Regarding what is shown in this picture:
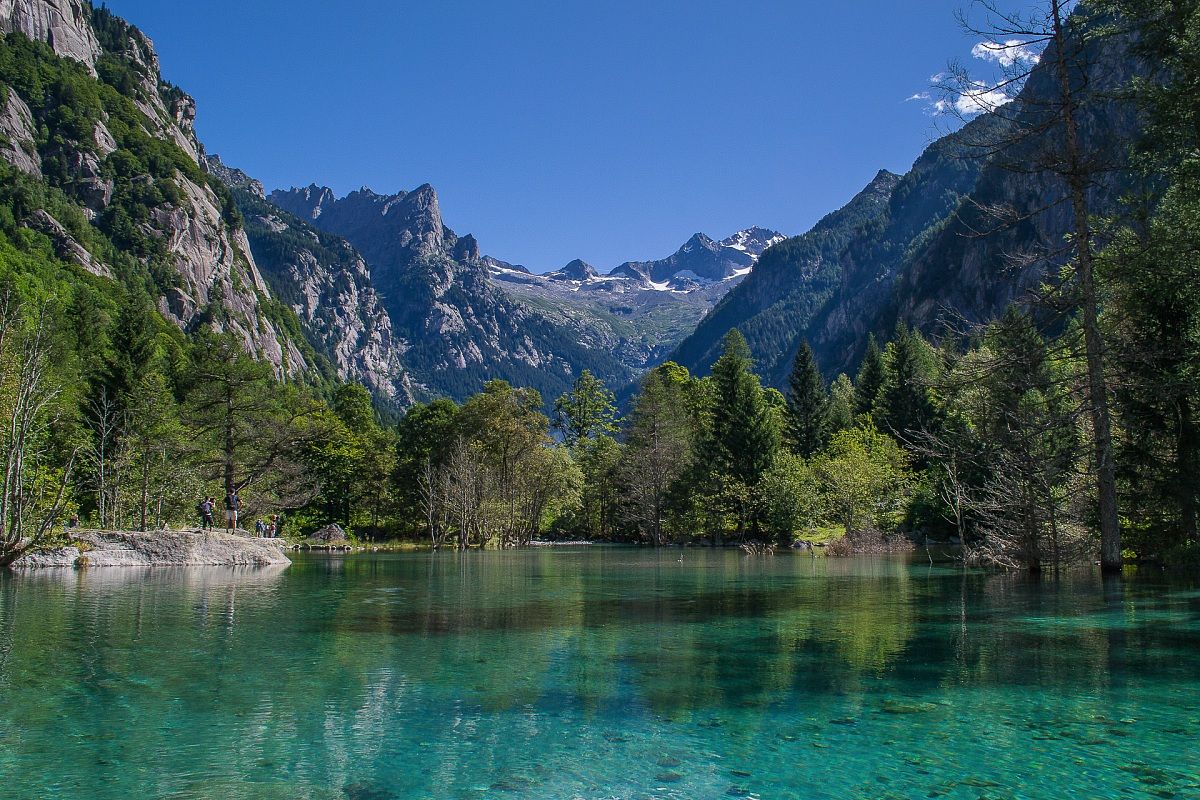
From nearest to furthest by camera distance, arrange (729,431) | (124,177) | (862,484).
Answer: (862,484), (729,431), (124,177)

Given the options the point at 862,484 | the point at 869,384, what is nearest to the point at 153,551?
the point at 862,484

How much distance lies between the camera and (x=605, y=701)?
7.19 m

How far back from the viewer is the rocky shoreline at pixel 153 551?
24.2m

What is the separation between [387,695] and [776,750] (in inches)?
146

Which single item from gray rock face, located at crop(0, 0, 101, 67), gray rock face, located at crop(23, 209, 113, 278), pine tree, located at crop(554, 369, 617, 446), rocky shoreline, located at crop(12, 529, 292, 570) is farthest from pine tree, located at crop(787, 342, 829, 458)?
gray rock face, located at crop(0, 0, 101, 67)

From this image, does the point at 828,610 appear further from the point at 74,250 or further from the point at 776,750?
the point at 74,250

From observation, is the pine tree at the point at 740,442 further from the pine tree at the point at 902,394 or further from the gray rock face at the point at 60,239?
the gray rock face at the point at 60,239

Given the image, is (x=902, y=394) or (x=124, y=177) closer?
(x=902, y=394)

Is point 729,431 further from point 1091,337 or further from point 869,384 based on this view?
point 1091,337

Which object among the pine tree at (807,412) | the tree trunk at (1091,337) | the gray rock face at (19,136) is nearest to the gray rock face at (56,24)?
the gray rock face at (19,136)

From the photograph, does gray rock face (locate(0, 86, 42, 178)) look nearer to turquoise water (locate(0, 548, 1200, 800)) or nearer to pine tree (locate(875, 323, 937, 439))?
pine tree (locate(875, 323, 937, 439))

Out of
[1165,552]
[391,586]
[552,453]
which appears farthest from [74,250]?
[1165,552]

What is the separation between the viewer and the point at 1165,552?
19266 mm

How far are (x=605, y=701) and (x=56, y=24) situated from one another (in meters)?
169
